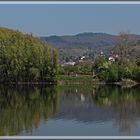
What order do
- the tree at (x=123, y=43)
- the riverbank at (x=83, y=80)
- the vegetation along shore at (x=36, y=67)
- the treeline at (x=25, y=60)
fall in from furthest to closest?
the tree at (x=123, y=43), the riverbank at (x=83, y=80), the vegetation along shore at (x=36, y=67), the treeline at (x=25, y=60)

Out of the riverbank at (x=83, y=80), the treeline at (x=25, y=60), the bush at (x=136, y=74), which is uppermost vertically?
the treeline at (x=25, y=60)

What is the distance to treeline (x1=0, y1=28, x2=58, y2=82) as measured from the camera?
5103 centimetres

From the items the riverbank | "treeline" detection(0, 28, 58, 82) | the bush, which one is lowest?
the riverbank

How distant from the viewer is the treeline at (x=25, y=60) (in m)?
51.0

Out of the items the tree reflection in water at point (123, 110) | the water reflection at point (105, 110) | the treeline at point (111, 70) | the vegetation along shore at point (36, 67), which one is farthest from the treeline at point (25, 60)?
the tree reflection in water at point (123, 110)

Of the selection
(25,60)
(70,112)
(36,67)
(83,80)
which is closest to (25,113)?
(70,112)

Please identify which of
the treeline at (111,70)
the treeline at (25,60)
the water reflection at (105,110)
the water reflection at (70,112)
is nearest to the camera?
the water reflection at (70,112)

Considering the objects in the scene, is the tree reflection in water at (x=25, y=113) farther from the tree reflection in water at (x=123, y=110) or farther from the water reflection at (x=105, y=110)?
the tree reflection in water at (x=123, y=110)

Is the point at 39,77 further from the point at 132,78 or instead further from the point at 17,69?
the point at 132,78

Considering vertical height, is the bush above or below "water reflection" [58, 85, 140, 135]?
above

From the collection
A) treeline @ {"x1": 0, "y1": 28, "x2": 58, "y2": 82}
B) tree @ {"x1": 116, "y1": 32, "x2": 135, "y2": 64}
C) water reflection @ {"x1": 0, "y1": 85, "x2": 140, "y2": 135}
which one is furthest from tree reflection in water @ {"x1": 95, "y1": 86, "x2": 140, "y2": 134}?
tree @ {"x1": 116, "y1": 32, "x2": 135, "y2": 64}

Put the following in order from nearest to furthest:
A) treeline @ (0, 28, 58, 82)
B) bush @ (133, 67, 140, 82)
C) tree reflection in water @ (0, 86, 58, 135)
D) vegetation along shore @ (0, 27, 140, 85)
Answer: tree reflection in water @ (0, 86, 58, 135)
treeline @ (0, 28, 58, 82)
vegetation along shore @ (0, 27, 140, 85)
bush @ (133, 67, 140, 82)

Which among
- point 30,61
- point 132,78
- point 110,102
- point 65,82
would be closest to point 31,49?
point 30,61

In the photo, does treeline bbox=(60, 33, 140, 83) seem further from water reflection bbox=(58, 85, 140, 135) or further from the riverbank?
water reflection bbox=(58, 85, 140, 135)
